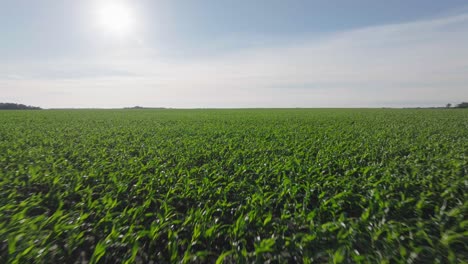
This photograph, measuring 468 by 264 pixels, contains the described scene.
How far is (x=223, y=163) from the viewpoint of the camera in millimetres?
6477

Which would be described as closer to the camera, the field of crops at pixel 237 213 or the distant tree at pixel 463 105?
the field of crops at pixel 237 213

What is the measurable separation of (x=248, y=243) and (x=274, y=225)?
49cm

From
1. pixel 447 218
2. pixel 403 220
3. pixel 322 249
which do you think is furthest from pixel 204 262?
pixel 447 218

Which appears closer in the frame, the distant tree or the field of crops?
the field of crops

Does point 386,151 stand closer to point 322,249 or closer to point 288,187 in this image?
point 288,187

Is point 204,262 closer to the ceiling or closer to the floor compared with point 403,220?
closer to the floor

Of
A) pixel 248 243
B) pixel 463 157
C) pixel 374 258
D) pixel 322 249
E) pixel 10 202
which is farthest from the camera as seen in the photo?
pixel 463 157

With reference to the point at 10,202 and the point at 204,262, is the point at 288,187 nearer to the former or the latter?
the point at 204,262

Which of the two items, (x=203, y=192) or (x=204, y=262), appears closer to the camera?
(x=204, y=262)

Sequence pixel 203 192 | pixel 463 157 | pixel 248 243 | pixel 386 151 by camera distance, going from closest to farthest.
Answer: pixel 248 243 < pixel 203 192 < pixel 463 157 < pixel 386 151

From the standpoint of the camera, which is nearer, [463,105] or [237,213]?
[237,213]

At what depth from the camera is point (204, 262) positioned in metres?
2.72

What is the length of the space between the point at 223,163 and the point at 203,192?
2.15 metres

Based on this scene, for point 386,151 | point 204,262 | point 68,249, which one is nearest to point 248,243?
point 204,262
